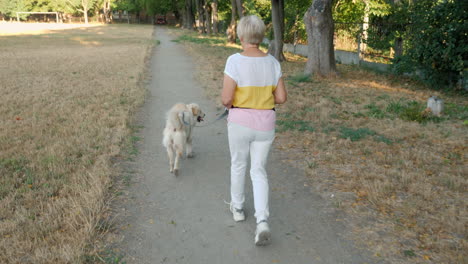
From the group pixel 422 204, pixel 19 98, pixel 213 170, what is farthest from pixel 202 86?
pixel 422 204

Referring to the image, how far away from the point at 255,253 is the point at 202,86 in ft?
28.7

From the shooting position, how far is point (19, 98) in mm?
9094

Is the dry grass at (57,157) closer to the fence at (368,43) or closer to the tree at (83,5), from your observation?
the fence at (368,43)

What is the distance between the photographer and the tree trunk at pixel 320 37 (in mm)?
11766

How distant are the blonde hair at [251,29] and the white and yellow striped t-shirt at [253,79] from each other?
160mm

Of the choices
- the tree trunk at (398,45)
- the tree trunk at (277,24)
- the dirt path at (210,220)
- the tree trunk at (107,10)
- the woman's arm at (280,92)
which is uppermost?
the tree trunk at (107,10)

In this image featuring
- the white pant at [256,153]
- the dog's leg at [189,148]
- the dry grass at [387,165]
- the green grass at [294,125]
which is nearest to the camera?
the white pant at [256,153]

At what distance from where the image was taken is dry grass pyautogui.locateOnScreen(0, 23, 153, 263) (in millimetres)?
3295

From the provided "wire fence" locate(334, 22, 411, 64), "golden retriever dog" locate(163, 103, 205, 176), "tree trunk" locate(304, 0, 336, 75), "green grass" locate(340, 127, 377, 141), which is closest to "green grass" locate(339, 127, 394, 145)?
"green grass" locate(340, 127, 377, 141)

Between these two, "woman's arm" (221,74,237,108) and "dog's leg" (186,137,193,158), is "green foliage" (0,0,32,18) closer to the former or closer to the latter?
"dog's leg" (186,137,193,158)

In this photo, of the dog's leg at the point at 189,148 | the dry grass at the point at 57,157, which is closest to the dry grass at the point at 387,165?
the dog's leg at the point at 189,148

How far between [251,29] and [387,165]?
3269mm

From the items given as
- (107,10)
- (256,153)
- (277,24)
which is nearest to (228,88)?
(256,153)

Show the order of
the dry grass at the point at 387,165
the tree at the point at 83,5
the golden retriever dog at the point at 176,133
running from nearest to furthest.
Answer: the dry grass at the point at 387,165
the golden retriever dog at the point at 176,133
the tree at the point at 83,5
